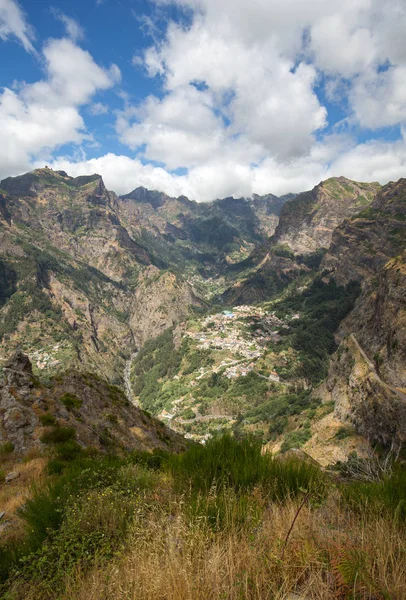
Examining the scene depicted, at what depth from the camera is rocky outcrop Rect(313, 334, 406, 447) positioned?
30422 millimetres

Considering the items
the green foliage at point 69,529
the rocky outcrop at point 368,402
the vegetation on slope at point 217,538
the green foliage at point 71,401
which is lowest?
the rocky outcrop at point 368,402

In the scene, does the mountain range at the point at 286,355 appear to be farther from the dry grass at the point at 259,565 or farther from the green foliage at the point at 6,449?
the dry grass at the point at 259,565

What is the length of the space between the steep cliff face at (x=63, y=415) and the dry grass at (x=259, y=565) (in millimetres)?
9023

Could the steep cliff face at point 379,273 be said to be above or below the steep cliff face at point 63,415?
above

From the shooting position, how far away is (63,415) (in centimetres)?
1402

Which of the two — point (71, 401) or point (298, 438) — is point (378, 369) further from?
point (71, 401)

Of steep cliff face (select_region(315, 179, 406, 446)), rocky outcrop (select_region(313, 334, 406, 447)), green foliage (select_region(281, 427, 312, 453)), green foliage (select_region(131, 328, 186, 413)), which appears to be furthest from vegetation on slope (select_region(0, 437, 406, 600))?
green foliage (select_region(131, 328, 186, 413))

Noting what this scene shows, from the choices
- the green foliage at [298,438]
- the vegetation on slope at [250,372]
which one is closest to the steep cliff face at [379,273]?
the vegetation on slope at [250,372]

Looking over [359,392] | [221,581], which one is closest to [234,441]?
A: [221,581]

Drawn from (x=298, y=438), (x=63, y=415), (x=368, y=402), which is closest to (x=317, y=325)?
(x=298, y=438)

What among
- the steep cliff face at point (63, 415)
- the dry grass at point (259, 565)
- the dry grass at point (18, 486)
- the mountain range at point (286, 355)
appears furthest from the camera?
the mountain range at point (286, 355)

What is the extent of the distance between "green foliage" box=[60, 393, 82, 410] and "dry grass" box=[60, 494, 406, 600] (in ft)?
47.3

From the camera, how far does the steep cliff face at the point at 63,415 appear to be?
35.7 ft

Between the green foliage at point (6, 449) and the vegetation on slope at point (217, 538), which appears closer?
the vegetation on slope at point (217, 538)
